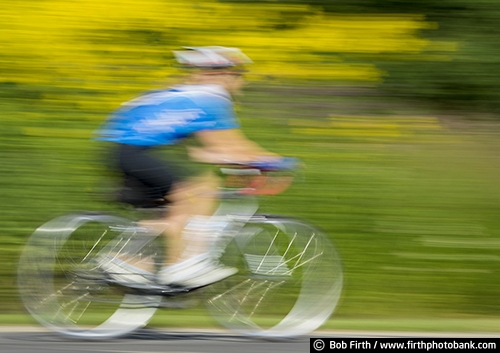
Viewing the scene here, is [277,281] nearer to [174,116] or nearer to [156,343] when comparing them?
[156,343]

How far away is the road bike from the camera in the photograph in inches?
204

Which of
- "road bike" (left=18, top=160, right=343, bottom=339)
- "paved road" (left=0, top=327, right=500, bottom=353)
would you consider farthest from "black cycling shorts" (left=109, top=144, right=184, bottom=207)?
"paved road" (left=0, top=327, right=500, bottom=353)

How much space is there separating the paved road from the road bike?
0.06 m

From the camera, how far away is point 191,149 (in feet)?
16.9

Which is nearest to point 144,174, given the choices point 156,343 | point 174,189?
point 174,189

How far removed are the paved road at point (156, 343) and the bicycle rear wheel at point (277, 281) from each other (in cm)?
10

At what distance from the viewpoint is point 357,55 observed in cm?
811

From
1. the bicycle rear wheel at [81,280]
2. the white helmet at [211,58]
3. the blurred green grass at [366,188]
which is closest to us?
the white helmet at [211,58]

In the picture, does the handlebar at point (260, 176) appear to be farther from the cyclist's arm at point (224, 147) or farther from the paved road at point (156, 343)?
the paved road at point (156, 343)

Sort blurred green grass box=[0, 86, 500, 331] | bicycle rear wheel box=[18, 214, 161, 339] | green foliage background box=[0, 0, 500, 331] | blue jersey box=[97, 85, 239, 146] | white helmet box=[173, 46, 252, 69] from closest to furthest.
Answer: blue jersey box=[97, 85, 239, 146] → white helmet box=[173, 46, 252, 69] → bicycle rear wheel box=[18, 214, 161, 339] → blurred green grass box=[0, 86, 500, 331] → green foliage background box=[0, 0, 500, 331]

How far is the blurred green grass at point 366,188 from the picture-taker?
6746 mm

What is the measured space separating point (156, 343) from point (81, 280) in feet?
1.88

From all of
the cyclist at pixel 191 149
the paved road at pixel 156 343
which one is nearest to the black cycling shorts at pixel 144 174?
the cyclist at pixel 191 149

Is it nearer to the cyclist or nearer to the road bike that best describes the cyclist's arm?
the cyclist
